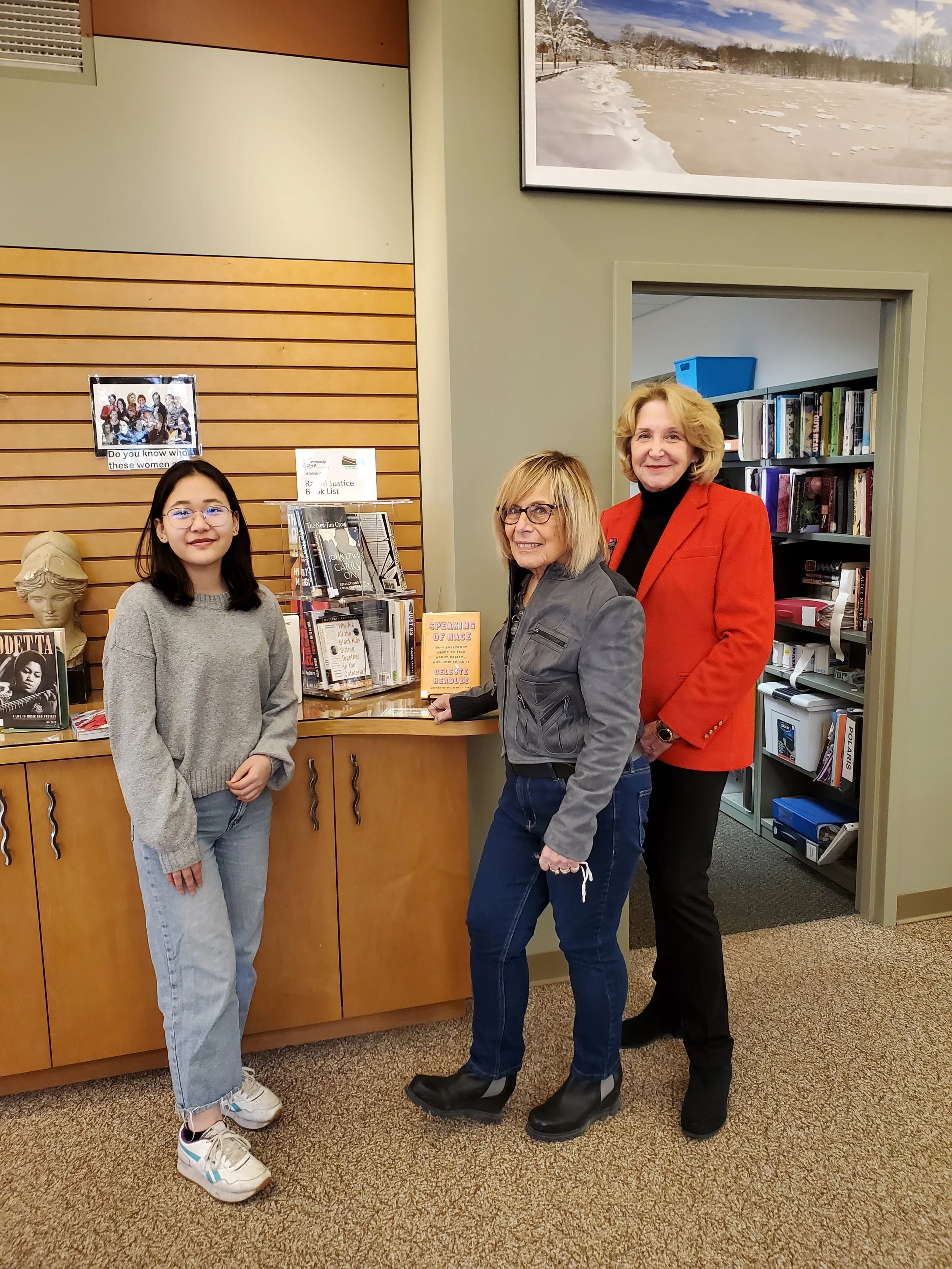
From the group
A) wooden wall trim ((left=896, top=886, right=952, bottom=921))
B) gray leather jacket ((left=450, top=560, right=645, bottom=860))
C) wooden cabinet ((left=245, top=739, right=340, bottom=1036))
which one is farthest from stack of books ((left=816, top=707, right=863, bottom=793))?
wooden cabinet ((left=245, top=739, right=340, bottom=1036))

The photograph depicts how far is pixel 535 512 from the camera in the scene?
1.90 metres

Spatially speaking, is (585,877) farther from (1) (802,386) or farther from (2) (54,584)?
(1) (802,386)

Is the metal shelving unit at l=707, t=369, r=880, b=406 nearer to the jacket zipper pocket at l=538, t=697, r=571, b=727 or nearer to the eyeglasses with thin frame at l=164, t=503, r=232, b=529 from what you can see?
the jacket zipper pocket at l=538, t=697, r=571, b=727

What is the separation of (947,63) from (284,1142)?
374 centimetres

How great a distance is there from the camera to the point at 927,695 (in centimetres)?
316

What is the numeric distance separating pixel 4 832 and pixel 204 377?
1.52 meters

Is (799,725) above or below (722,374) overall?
below

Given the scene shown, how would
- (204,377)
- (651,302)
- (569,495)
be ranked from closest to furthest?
1. (569,495)
2. (204,377)
3. (651,302)

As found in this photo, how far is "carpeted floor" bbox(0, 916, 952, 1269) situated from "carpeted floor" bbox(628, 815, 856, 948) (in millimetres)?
626

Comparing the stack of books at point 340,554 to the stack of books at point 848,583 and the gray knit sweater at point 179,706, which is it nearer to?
the gray knit sweater at point 179,706

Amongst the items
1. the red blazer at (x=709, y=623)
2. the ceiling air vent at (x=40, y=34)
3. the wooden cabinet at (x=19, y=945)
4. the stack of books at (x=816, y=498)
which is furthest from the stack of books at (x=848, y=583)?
the ceiling air vent at (x=40, y=34)

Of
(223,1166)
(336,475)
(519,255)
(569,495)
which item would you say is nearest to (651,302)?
(519,255)

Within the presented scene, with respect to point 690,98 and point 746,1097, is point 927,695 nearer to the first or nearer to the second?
point 746,1097

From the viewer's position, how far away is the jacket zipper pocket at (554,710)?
1.91 meters
